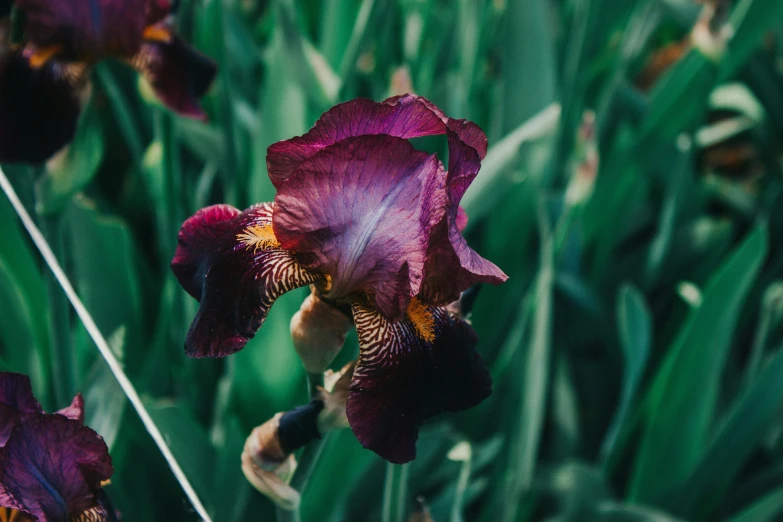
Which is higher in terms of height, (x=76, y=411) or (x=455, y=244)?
(x=455, y=244)

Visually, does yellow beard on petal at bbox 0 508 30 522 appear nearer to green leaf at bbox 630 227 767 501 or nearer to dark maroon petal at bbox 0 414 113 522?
dark maroon petal at bbox 0 414 113 522

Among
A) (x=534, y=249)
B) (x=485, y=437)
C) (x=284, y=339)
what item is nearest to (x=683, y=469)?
(x=485, y=437)

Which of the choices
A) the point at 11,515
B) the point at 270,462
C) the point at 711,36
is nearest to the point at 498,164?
the point at 270,462

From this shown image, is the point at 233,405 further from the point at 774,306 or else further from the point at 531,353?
the point at 774,306

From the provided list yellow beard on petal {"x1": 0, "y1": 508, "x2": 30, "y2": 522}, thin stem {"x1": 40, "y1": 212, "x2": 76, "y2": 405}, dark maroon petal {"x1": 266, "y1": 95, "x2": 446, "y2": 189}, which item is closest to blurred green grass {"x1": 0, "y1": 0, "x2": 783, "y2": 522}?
thin stem {"x1": 40, "y1": 212, "x2": 76, "y2": 405}

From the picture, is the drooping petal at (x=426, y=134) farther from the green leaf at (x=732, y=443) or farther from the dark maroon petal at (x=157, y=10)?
the green leaf at (x=732, y=443)

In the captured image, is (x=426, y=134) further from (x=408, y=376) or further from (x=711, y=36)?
(x=711, y=36)

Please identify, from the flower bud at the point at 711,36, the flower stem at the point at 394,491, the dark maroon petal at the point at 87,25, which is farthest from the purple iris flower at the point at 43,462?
the flower bud at the point at 711,36
